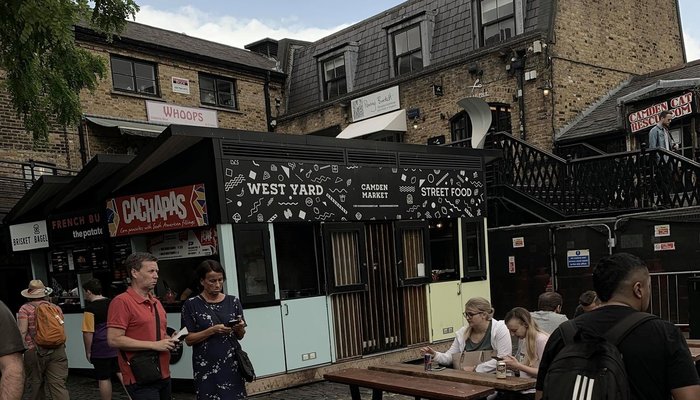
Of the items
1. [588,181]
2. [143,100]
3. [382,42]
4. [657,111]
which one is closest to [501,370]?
[588,181]

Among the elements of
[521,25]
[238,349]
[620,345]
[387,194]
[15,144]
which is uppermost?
[521,25]

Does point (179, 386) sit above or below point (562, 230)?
below

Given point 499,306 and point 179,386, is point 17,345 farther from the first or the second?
point 499,306

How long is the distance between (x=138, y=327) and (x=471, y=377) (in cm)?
270

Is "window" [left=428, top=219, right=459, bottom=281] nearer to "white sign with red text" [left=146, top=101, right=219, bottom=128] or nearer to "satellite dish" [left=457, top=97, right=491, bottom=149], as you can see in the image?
"satellite dish" [left=457, top=97, right=491, bottom=149]

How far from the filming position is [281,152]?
8.21m

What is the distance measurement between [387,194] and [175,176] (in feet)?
10.4

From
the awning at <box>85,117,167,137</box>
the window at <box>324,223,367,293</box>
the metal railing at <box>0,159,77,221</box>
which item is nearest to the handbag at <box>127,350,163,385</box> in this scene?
the window at <box>324,223,367,293</box>

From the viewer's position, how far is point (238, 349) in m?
4.81

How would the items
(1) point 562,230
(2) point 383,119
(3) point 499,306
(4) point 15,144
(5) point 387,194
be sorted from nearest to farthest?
(5) point 387,194 < (1) point 562,230 < (3) point 499,306 < (4) point 15,144 < (2) point 383,119

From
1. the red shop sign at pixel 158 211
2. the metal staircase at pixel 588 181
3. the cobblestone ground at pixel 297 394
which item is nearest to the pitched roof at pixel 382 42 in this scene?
the metal staircase at pixel 588 181

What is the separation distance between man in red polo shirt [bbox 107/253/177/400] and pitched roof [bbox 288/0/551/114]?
12153 mm

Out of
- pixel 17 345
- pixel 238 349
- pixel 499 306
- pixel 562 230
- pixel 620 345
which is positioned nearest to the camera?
pixel 620 345

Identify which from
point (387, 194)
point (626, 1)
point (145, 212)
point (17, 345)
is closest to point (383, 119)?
point (626, 1)
